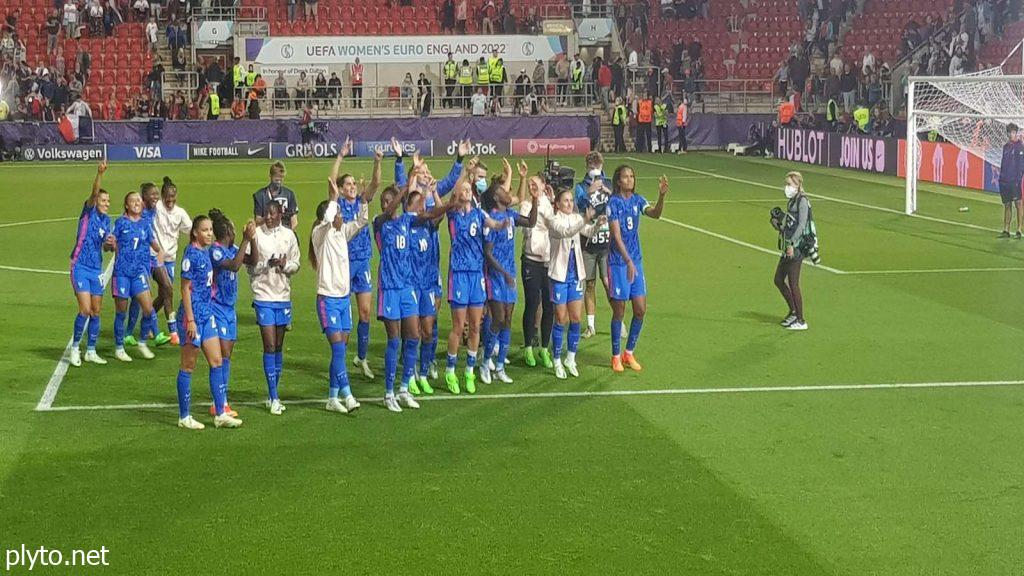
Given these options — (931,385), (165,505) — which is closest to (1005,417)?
(931,385)

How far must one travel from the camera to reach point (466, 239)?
44.3 ft

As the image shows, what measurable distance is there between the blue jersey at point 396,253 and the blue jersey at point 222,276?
145cm

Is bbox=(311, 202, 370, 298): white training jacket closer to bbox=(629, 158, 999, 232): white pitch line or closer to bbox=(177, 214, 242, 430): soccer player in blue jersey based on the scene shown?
bbox=(177, 214, 242, 430): soccer player in blue jersey

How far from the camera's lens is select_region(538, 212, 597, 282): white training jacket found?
14.5 meters

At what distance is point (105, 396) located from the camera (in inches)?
549

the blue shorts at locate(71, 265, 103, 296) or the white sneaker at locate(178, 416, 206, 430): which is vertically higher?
the blue shorts at locate(71, 265, 103, 296)

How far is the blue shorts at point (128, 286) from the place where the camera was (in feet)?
51.1

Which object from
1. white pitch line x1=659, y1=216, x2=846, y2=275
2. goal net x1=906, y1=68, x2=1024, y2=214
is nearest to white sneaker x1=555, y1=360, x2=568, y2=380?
white pitch line x1=659, y1=216, x2=846, y2=275

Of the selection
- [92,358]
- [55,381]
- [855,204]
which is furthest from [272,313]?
[855,204]

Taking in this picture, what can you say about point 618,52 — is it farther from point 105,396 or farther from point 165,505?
point 165,505

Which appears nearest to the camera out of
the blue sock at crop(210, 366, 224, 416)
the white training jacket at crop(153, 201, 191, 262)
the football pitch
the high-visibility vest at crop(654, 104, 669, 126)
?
the football pitch

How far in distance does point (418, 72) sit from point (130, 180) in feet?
57.0

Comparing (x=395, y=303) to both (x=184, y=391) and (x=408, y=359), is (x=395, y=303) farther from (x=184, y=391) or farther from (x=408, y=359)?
(x=184, y=391)

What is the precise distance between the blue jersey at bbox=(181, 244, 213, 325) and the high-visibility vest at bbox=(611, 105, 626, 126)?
125ft
